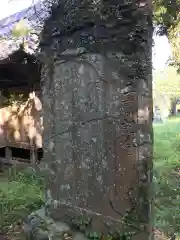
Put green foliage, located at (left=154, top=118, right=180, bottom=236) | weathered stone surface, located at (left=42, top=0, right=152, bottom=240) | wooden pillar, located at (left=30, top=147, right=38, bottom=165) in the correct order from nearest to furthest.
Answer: weathered stone surface, located at (left=42, top=0, right=152, bottom=240) → green foliage, located at (left=154, top=118, right=180, bottom=236) → wooden pillar, located at (left=30, top=147, right=38, bottom=165)

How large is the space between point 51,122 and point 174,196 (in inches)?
121

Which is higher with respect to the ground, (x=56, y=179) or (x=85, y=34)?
(x=85, y=34)

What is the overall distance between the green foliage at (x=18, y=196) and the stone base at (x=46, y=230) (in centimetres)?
129

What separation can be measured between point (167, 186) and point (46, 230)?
3.37m

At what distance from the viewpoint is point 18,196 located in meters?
5.43

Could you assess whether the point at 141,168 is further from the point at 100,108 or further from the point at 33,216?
the point at 33,216

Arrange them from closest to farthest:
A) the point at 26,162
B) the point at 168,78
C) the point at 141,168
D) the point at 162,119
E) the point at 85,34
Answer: the point at 141,168 → the point at 85,34 → the point at 26,162 → the point at 168,78 → the point at 162,119

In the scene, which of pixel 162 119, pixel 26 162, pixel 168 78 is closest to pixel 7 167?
pixel 26 162

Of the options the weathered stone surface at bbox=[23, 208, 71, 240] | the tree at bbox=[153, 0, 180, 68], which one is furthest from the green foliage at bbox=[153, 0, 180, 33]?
the weathered stone surface at bbox=[23, 208, 71, 240]

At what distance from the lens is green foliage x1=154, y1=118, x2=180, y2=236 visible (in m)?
4.14

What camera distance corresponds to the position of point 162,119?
19.3m

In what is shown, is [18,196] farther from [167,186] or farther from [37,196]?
[167,186]

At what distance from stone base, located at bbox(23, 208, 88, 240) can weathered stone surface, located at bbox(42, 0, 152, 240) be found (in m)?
0.09

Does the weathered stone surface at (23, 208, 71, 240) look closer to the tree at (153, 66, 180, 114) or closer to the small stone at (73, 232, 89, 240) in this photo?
the small stone at (73, 232, 89, 240)
